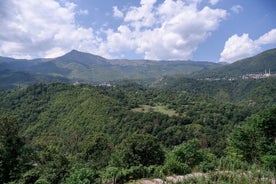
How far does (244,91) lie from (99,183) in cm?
19508

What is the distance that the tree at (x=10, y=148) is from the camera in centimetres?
1967

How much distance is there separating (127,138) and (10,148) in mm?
15397

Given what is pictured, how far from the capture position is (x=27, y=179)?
19.0m

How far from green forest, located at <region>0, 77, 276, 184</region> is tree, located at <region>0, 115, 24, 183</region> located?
2.8 inches

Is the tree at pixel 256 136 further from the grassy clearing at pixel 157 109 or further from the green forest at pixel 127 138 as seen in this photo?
the grassy clearing at pixel 157 109

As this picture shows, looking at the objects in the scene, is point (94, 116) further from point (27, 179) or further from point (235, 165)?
point (235, 165)

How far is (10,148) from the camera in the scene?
20.1 metres

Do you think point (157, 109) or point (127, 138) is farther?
point (157, 109)

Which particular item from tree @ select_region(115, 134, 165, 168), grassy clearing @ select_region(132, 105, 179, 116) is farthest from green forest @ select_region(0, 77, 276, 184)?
grassy clearing @ select_region(132, 105, 179, 116)

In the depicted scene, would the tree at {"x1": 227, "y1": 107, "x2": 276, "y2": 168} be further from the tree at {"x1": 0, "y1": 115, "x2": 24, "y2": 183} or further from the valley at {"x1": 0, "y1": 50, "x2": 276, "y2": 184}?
the tree at {"x1": 0, "y1": 115, "x2": 24, "y2": 183}

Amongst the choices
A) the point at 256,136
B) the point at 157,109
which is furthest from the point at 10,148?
the point at 157,109

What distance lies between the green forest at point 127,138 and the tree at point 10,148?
7 centimetres

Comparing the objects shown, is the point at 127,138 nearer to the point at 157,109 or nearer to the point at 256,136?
the point at 256,136

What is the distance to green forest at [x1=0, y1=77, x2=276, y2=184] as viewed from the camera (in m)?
14.3
